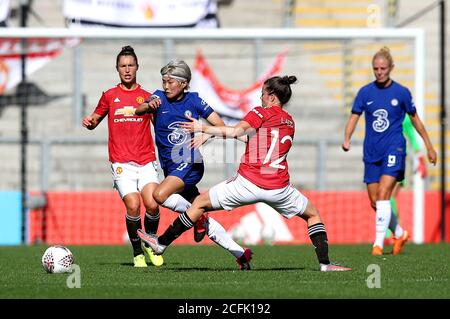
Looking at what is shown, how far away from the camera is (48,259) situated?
1042cm

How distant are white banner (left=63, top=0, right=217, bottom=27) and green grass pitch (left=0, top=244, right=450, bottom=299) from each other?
5492 mm

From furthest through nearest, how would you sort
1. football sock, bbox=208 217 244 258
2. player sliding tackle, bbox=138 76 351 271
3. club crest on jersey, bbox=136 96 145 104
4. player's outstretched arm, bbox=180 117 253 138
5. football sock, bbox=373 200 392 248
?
football sock, bbox=373 200 392 248, club crest on jersey, bbox=136 96 145 104, football sock, bbox=208 217 244 258, player sliding tackle, bbox=138 76 351 271, player's outstretched arm, bbox=180 117 253 138

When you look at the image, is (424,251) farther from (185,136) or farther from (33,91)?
(33,91)

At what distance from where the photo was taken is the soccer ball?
10383 mm

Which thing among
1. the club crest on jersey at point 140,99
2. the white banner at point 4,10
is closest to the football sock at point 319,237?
the club crest on jersey at point 140,99

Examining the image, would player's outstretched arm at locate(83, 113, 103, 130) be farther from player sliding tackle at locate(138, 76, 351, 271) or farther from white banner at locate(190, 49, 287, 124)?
white banner at locate(190, 49, 287, 124)

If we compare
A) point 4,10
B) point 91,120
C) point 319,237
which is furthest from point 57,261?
point 4,10

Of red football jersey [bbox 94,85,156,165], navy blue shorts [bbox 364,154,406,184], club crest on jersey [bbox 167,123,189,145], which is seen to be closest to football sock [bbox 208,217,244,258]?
club crest on jersey [bbox 167,123,189,145]

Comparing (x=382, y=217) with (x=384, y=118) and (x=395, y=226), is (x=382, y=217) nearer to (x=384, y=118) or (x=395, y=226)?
(x=395, y=226)

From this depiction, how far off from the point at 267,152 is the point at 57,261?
2190 millimetres

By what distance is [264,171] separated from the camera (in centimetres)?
1002

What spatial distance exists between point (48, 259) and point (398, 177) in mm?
4838
